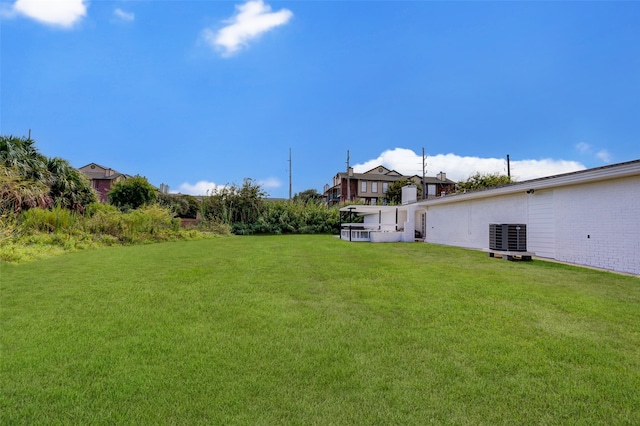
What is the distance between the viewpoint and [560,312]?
164 inches

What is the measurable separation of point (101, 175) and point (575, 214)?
54282 millimetres

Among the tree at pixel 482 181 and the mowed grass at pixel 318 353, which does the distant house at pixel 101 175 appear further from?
the mowed grass at pixel 318 353

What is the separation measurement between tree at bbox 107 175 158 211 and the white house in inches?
1023

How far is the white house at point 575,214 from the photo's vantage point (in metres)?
7.69

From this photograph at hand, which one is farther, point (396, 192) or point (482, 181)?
point (396, 192)

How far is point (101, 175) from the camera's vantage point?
46.4 m

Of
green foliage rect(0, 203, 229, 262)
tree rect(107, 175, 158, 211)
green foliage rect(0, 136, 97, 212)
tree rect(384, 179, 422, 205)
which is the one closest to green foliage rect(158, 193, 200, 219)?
tree rect(107, 175, 158, 211)

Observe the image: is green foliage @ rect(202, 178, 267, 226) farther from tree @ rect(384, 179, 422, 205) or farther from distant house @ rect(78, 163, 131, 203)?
distant house @ rect(78, 163, 131, 203)

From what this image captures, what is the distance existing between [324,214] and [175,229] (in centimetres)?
1198

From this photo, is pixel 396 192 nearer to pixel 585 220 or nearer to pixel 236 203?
pixel 236 203

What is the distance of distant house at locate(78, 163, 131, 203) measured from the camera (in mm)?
45500

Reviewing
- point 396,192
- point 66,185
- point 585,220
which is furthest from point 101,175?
point 585,220

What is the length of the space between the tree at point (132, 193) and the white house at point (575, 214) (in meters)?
26.0

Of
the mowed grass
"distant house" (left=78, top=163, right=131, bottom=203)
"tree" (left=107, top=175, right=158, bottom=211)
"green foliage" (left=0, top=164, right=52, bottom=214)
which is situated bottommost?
the mowed grass
